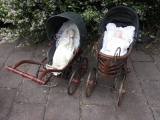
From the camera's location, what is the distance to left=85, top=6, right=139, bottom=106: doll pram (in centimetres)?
257

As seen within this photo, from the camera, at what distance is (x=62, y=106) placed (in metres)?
2.81

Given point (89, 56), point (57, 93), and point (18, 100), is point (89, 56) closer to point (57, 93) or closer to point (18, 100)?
point (57, 93)

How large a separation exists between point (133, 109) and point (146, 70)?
100 centimetres

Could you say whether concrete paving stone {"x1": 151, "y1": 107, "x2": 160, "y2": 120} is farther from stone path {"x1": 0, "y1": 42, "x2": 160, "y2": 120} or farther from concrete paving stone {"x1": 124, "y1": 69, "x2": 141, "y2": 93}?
concrete paving stone {"x1": 124, "y1": 69, "x2": 141, "y2": 93}

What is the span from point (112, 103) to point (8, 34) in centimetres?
229

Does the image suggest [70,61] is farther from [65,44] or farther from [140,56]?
[140,56]

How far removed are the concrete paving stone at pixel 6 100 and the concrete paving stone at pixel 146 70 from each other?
200 centimetres

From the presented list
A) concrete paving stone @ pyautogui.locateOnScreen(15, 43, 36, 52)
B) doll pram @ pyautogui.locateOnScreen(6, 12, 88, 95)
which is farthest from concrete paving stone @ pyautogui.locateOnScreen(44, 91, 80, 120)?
concrete paving stone @ pyautogui.locateOnScreen(15, 43, 36, 52)

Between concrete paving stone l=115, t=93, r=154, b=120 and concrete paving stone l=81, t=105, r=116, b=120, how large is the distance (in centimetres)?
8

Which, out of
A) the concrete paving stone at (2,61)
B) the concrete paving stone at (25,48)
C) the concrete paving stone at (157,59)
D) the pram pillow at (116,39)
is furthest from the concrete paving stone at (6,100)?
the concrete paving stone at (157,59)

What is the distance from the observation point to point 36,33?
13.4ft

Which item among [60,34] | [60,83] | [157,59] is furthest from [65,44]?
[157,59]

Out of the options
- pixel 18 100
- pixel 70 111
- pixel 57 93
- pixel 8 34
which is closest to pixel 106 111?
pixel 70 111

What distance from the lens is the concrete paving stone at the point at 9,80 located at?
3180 millimetres
